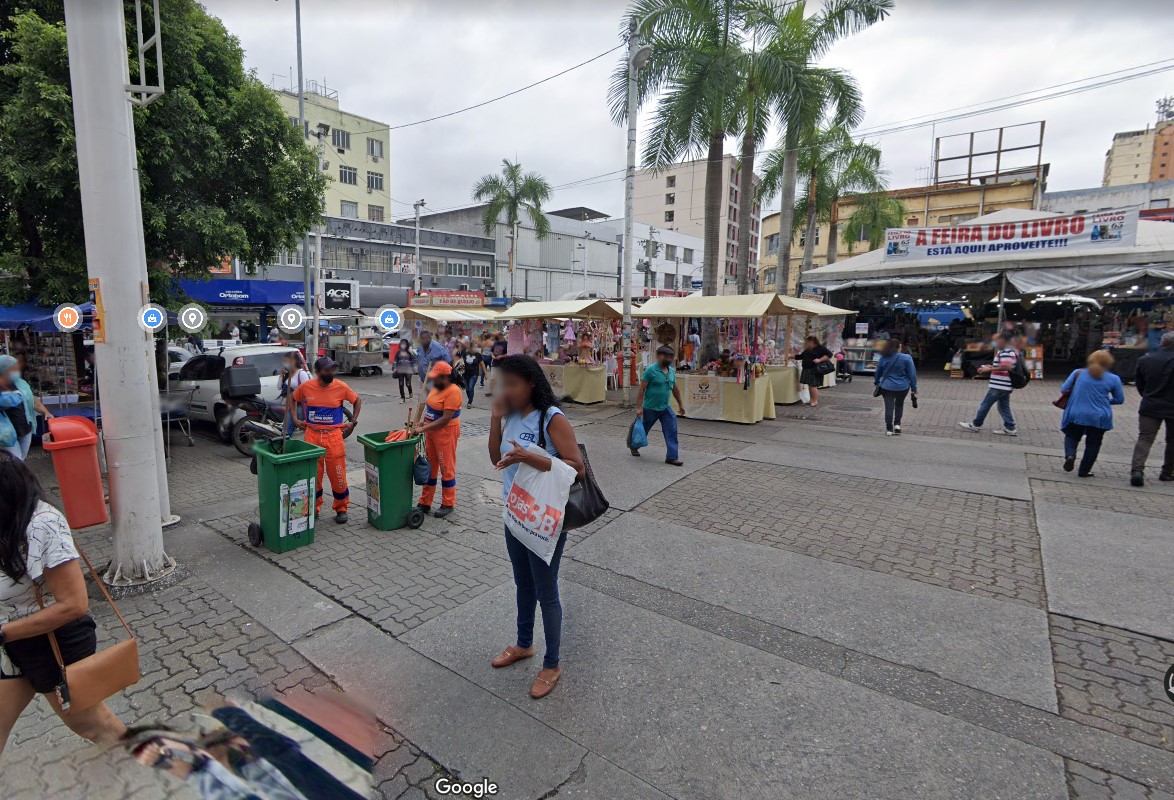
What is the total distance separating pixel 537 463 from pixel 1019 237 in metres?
21.7

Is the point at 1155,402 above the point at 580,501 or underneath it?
above

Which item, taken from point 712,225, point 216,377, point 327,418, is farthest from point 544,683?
point 712,225

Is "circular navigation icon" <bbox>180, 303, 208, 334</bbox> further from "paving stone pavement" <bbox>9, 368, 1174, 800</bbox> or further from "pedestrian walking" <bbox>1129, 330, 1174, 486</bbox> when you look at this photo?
"pedestrian walking" <bbox>1129, 330, 1174, 486</bbox>

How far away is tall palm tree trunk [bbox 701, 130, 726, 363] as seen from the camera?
47.1ft

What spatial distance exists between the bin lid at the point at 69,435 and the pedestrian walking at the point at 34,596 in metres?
4.01

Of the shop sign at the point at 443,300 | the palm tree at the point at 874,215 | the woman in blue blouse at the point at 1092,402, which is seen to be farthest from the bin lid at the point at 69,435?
the palm tree at the point at 874,215

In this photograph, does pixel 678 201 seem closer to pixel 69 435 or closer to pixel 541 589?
pixel 69 435

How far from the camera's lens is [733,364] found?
12047 millimetres

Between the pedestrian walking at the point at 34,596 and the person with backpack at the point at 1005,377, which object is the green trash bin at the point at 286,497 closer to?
the pedestrian walking at the point at 34,596

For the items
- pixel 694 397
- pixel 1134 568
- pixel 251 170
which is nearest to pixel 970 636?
pixel 1134 568

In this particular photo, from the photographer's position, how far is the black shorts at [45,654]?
2.19 m

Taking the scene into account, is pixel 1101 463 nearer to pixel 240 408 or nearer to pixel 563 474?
pixel 563 474

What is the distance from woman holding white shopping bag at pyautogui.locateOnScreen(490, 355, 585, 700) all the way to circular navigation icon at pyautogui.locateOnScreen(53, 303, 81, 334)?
9226mm

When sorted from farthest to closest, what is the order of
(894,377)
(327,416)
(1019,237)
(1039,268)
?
(1019,237)
(1039,268)
(894,377)
(327,416)
